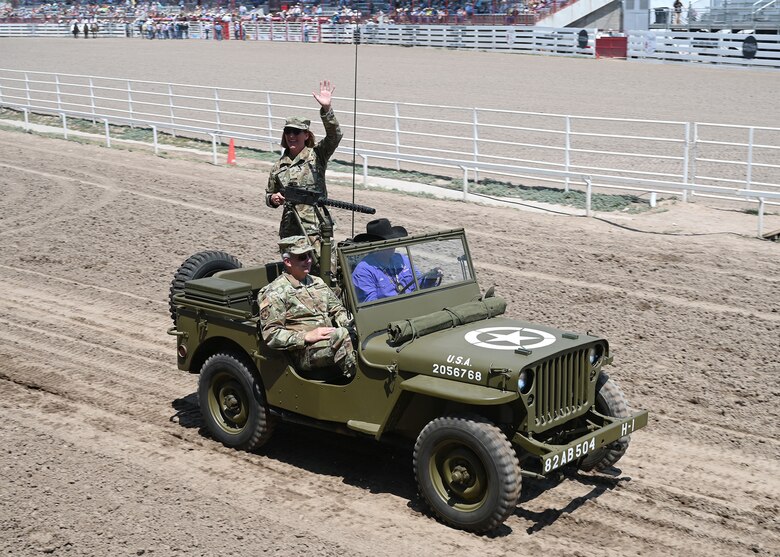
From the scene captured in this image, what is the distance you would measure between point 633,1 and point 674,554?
4548 centimetres

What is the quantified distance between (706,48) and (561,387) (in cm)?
3603

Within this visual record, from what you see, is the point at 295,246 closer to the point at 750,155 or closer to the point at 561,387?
the point at 561,387

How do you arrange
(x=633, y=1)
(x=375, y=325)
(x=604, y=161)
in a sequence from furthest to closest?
(x=633, y=1) → (x=604, y=161) → (x=375, y=325)

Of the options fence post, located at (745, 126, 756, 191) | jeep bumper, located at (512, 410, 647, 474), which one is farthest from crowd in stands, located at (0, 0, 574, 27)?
jeep bumper, located at (512, 410, 647, 474)

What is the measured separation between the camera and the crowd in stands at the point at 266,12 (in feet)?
168

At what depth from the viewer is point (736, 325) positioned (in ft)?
33.8

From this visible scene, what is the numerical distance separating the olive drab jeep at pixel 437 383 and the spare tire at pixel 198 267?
598 millimetres

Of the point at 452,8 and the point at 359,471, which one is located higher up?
the point at 452,8

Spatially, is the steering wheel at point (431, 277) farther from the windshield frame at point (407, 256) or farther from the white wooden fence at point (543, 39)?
the white wooden fence at point (543, 39)

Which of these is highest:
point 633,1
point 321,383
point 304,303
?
point 633,1

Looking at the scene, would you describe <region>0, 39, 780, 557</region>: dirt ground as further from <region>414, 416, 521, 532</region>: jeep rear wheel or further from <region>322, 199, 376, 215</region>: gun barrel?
<region>322, 199, 376, 215</region>: gun barrel

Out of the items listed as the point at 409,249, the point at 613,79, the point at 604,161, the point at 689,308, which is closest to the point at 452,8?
the point at 613,79

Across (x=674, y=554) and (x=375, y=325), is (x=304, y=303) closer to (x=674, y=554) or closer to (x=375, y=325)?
(x=375, y=325)

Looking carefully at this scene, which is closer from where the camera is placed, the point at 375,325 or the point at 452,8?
the point at 375,325
